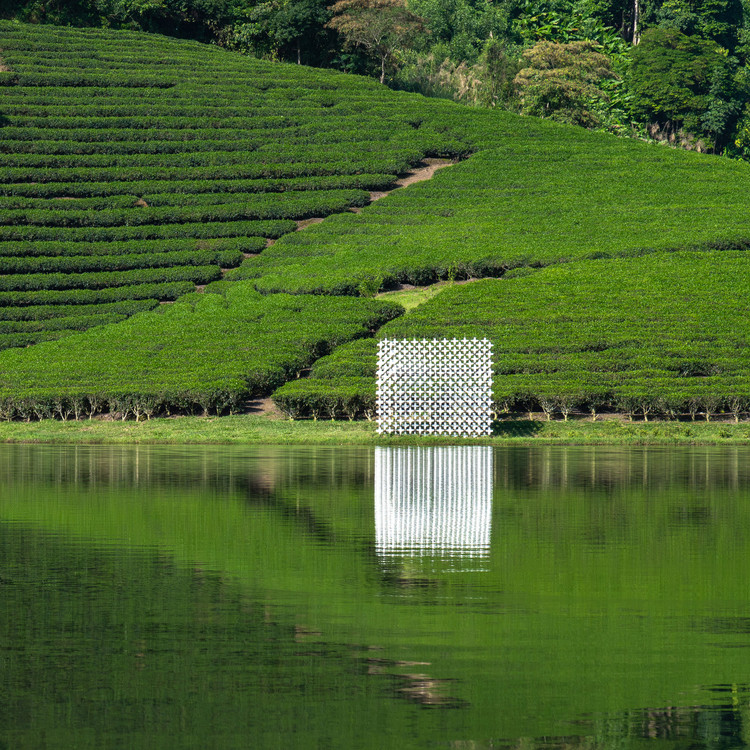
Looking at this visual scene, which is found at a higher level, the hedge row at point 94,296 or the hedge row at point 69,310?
the hedge row at point 94,296

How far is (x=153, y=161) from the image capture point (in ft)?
226

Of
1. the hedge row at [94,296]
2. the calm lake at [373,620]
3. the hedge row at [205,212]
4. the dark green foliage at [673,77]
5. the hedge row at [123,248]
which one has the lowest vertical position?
the calm lake at [373,620]

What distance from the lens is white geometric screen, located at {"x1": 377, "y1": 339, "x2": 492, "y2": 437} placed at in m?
35.3

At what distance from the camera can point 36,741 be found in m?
6.51

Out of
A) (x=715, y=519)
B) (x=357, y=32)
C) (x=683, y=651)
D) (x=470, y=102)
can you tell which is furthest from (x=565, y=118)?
(x=683, y=651)

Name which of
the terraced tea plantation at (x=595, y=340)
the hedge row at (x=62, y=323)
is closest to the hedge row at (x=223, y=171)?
the hedge row at (x=62, y=323)

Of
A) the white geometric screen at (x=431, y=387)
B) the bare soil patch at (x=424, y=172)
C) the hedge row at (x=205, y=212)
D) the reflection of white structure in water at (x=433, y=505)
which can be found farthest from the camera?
the bare soil patch at (x=424, y=172)

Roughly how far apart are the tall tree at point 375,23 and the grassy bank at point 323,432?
56.7m

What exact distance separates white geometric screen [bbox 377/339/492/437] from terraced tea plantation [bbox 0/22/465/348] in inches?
762

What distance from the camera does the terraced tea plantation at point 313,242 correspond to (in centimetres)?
3941

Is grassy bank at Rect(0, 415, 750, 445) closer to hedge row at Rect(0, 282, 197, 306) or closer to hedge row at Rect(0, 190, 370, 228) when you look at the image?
hedge row at Rect(0, 282, 197, 306)

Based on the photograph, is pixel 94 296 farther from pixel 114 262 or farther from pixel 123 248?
pixel 123 248

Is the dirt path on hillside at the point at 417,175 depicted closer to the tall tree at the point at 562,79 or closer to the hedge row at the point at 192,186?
the hedge row at the point at 192,186

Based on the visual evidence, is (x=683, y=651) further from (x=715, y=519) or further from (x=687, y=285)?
(x=687, y=285)
